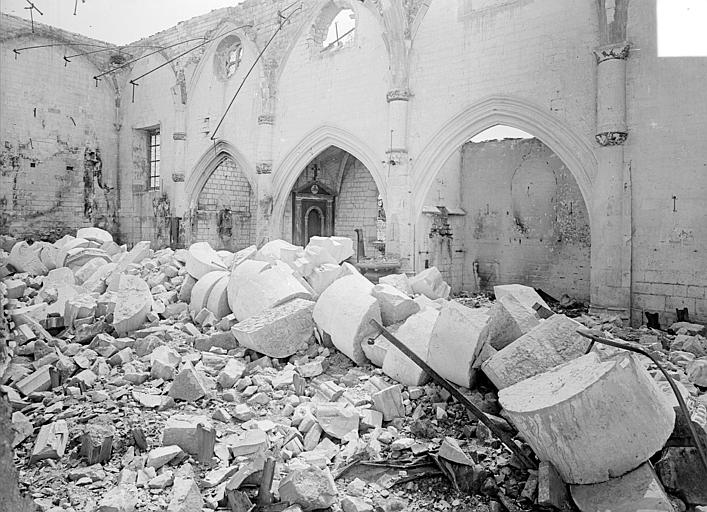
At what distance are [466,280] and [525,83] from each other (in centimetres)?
495

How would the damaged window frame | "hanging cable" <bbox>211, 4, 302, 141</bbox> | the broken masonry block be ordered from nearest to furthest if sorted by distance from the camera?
the broken masonry block → "hanging cable" <bbox>211, 4, 302, 141</bbox> → the damaged window frame

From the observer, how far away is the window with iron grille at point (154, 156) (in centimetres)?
1720

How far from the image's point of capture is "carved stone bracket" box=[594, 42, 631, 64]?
7875 millimetres

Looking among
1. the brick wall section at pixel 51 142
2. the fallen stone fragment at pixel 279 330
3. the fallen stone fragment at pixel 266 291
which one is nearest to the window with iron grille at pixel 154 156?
the brick wall section at pixel 51 142

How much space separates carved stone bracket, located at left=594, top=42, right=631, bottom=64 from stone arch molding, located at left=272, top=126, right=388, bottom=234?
14.8ft

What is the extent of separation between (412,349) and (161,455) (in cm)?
209

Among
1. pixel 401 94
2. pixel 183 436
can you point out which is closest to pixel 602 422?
pixel 183 436

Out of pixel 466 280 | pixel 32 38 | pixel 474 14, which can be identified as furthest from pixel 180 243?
pixel 474 14

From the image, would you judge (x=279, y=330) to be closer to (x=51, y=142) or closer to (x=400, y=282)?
(x=400, y=282)

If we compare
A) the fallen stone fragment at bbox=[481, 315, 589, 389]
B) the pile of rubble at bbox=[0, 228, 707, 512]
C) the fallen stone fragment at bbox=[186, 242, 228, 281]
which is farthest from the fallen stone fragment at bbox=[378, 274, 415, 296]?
the fallen stone fragment at bbox=[481, 315, 589, 389]

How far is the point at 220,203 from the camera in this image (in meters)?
16.4

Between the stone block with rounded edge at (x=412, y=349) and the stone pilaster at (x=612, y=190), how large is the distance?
472 cm

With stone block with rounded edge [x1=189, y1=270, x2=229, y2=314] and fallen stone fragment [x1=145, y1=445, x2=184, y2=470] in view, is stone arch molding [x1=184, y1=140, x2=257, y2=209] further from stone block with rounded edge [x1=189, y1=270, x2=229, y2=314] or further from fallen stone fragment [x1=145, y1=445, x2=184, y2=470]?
fallen stone fragment [x1=145, y1=445, x2=184, y2=470]

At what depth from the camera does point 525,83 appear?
9070mm
